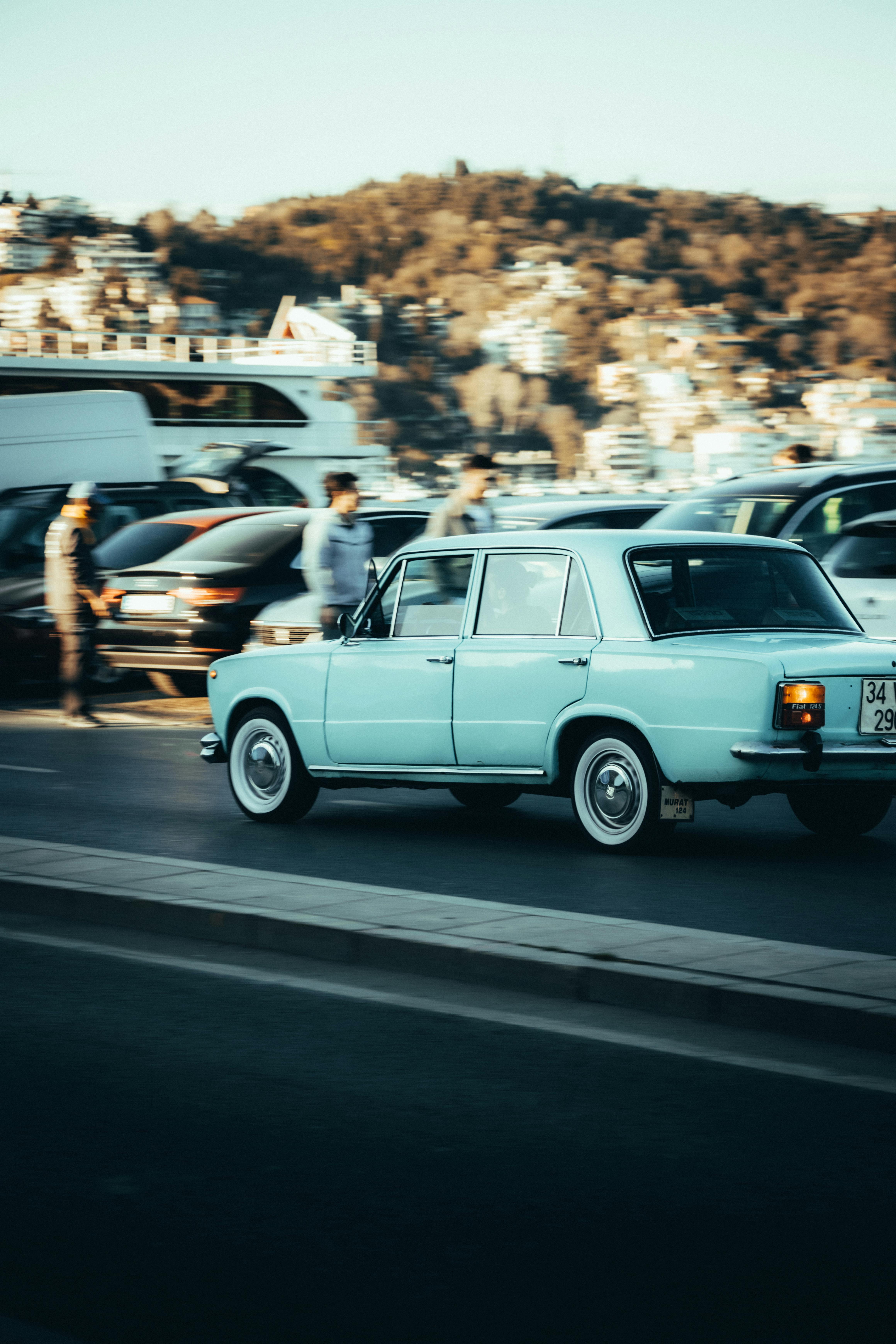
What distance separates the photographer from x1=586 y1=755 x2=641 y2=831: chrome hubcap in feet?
28.7

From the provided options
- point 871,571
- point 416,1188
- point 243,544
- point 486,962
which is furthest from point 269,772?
point 243,544

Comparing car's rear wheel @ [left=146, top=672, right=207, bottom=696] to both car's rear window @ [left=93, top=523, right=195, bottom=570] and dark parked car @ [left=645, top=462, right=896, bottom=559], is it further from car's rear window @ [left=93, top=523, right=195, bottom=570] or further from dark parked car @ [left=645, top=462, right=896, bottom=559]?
dark parked car @ [left=645, top=462, right=896, bottom=559]

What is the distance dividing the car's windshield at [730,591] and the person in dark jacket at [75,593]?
7.75 meters

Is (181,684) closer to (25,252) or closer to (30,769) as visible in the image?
(30,769)

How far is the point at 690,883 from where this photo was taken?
815 centimetres

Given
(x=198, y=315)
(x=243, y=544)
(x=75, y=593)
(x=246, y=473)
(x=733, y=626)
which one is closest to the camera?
(x=733, y=626)

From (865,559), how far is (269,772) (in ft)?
14.4

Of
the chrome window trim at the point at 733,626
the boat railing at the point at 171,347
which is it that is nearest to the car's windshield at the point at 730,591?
the chrome window trim at the point at 733,626

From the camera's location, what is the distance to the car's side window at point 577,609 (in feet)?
29.5

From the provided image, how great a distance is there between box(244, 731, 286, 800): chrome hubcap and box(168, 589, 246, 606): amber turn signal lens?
6034 millimetres

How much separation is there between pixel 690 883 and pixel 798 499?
602 cm

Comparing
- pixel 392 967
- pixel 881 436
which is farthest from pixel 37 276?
pixel 392 967

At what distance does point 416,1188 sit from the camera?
4.29m

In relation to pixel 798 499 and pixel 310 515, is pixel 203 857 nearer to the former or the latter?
pixel 798 499
